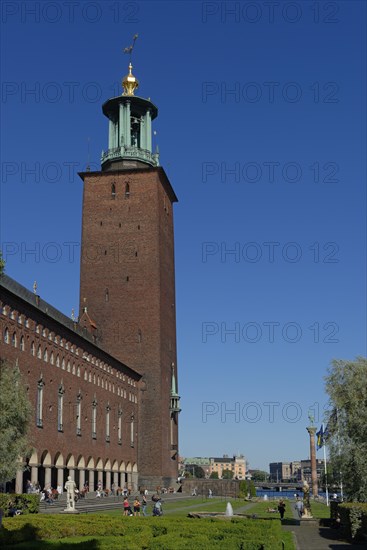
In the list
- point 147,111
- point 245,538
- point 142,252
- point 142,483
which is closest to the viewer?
point 245,538

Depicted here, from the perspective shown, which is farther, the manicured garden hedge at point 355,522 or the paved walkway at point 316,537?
the manicured garden hedge at point 355,522

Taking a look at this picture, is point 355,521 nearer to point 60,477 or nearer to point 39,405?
point 39,405

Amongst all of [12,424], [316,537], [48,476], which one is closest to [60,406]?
[48,476]

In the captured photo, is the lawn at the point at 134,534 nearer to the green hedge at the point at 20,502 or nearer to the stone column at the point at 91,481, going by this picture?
the green hedge at the point at 20,502

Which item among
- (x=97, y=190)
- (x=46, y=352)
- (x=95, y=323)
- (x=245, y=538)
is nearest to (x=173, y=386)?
(x=95, y=323)

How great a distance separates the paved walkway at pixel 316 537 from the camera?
2430cm

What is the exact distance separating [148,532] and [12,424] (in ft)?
39.5

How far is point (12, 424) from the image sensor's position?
31.9m

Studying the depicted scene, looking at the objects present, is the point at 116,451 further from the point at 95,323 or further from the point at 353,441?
the point at 353,441

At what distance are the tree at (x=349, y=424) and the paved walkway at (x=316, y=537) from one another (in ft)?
7.25

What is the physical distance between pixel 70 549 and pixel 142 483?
5223cm

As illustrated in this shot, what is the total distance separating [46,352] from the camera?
4819 centimetres

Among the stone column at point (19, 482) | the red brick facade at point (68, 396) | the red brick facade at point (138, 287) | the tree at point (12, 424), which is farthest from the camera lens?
the red brick facade at point (138, 287)

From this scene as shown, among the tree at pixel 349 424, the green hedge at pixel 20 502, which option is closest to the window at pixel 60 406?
the green hedge at pixel 20 502
